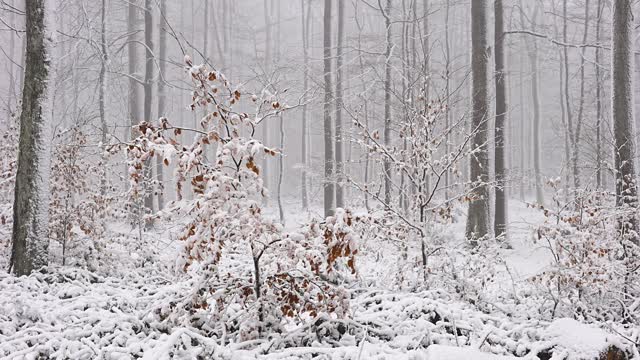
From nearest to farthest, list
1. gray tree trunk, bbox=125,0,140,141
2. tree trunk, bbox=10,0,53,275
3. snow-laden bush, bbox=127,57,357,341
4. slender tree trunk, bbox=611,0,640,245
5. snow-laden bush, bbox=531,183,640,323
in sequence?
snow-laden bush, bbox=127,57,357,341 → snow-laden bush, bbox=531,183,640,323 → tree trunk, bbox=10,0,53,275 → slender tree trunk, bbox=611,0,640,245 → gray tree trunk, bbox=125,0,140,141

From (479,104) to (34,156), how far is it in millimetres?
8556

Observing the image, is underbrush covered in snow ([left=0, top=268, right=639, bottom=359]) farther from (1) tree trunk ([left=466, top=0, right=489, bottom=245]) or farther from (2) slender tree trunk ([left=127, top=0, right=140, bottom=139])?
(2) slender tree trunk ([left=127, top=0, right=140, bottom=139])

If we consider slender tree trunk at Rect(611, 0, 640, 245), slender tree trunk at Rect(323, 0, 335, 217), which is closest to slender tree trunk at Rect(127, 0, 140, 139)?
slender tree trunk at Rect(323, 0, 335, 217)

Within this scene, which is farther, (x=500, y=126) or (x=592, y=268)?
(x=500, y=126)

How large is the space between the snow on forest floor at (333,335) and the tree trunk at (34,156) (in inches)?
62.2

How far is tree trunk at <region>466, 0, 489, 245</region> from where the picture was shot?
10.0 meters

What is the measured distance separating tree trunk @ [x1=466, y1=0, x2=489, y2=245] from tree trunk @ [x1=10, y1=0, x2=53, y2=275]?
307 inches

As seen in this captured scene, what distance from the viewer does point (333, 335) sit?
13.4ft

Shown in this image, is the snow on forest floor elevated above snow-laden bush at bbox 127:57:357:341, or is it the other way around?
A: snow-laden bush at bbox 127:57:357:341

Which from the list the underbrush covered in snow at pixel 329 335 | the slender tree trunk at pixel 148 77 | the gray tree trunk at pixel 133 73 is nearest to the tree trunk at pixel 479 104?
the underbrush covered in snow at pixel 329 335

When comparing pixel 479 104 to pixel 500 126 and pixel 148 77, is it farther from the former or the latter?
pixel 148 77

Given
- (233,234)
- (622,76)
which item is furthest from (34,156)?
(622,76)

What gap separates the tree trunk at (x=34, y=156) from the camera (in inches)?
266

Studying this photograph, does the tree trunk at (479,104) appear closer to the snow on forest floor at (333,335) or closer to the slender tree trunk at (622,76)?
the slender tree trunk at (622,76)
